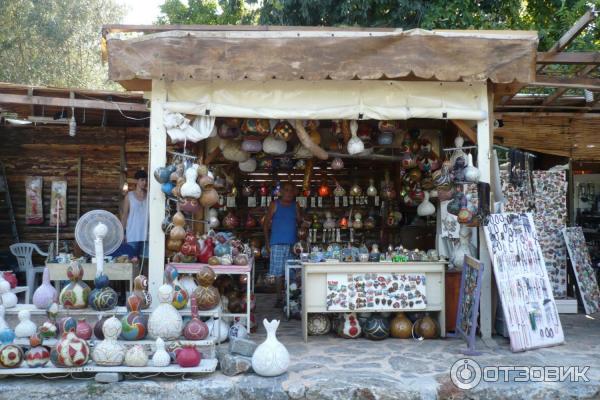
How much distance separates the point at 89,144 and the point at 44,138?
30.4 inches

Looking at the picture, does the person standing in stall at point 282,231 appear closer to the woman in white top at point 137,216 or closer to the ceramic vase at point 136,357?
the woman in white top at point 137,216

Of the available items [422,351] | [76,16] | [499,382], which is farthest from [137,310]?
[76,16]

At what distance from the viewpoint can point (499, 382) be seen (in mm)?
4625

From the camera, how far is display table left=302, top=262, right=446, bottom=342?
19.6 ft

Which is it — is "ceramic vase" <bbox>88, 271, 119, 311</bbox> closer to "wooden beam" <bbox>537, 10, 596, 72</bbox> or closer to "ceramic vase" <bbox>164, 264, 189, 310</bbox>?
"ceramic vase" <bbox>164, 264, 189, 310</bbox>

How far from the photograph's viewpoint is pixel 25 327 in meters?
4.96

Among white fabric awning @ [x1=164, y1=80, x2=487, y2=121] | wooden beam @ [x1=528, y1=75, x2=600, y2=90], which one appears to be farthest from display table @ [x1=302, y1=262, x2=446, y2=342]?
wooden beam @ [x1=528, y1=75, x2=600, y2=90]

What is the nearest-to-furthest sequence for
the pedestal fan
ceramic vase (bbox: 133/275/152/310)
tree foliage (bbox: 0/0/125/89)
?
ceramic vase (bbox: 133/275/152/310) < the pedestal fan < tree foliage (bbox: 0/0/125/89)

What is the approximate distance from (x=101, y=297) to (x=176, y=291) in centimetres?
73

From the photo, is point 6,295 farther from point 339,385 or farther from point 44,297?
→ point 339,385

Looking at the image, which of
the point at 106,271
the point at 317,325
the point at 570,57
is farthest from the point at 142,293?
the point at 570,57

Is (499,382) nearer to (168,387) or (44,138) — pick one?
(168,387)

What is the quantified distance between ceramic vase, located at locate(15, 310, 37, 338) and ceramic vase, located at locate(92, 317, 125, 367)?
829 mm

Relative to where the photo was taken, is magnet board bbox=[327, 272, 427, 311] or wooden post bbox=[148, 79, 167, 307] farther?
magnet board bbox=[327, 272, 427, 311]
